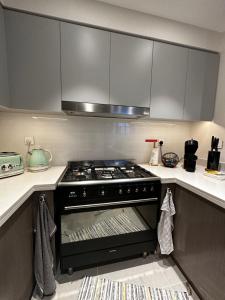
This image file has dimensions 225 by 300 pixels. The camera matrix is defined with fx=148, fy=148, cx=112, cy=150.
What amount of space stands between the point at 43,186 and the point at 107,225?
2.06 feet

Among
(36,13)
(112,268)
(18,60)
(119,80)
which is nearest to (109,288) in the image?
(112,268)

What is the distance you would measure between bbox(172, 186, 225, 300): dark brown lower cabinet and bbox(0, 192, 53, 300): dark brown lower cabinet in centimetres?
109

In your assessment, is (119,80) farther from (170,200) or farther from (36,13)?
(170,200)

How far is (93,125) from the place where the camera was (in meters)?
1.66

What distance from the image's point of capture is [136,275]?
4.32 feet

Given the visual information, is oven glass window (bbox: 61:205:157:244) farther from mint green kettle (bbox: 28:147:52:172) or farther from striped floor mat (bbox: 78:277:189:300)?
mint green kettle (bbox: 28:147:52:172)

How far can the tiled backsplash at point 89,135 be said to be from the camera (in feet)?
4.82

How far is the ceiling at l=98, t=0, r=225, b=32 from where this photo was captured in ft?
3.97

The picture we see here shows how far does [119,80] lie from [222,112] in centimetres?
115

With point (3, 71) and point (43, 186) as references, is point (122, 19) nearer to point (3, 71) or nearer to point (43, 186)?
point (3, 71)

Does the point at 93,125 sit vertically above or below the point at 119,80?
below

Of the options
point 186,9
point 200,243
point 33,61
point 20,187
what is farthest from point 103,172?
point 186,9

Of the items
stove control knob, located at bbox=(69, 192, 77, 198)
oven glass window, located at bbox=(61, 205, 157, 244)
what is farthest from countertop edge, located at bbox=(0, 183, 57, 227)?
oven glass window, located at bbox=(61, 205, 157, 244)

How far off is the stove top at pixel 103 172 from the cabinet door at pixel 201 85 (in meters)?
0.80
